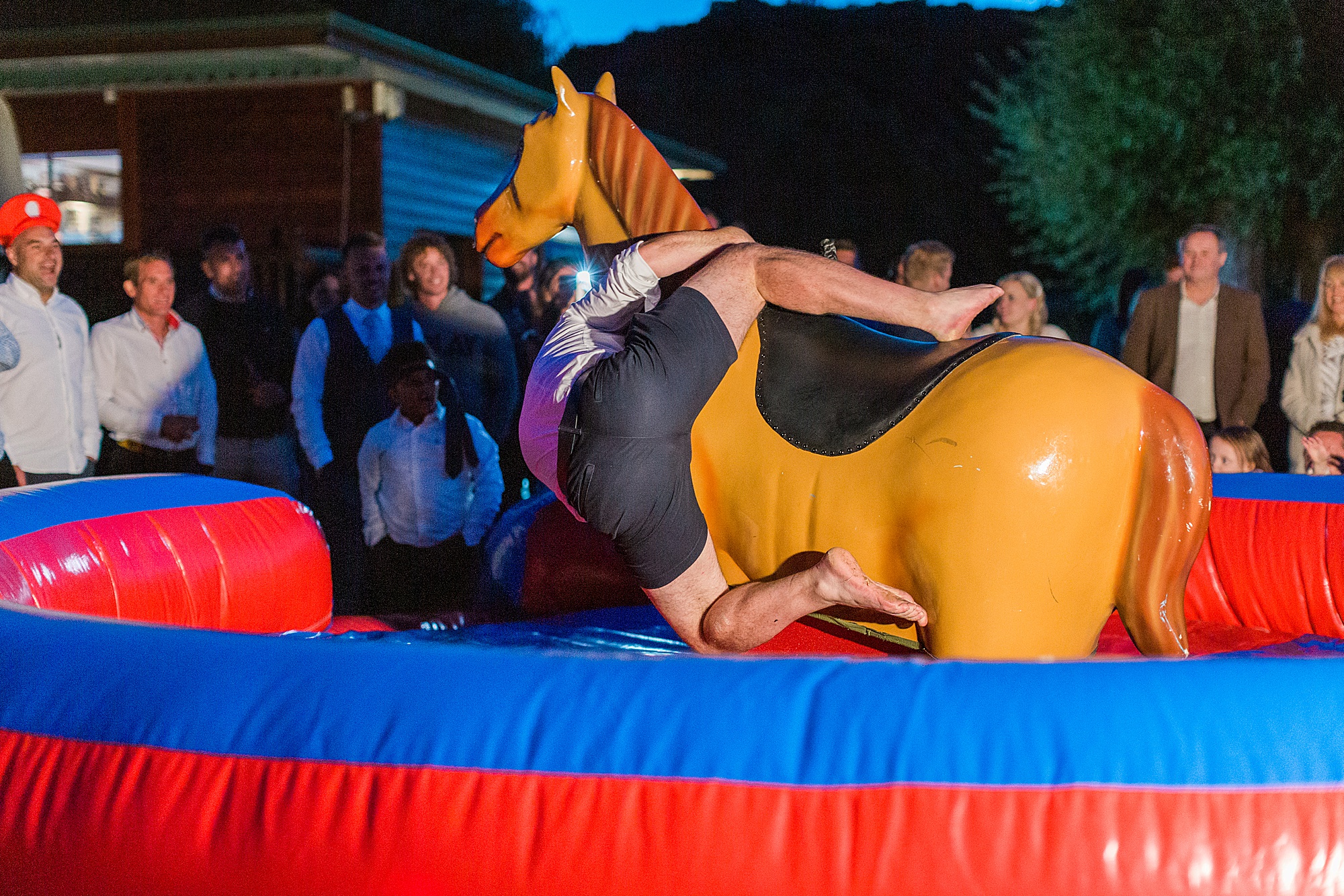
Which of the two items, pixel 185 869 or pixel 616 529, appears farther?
pixel 616 529

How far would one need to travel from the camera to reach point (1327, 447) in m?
4.36

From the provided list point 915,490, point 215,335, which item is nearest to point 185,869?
point 915,490

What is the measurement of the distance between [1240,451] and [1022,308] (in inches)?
43.3

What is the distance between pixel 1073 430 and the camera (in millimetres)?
1937

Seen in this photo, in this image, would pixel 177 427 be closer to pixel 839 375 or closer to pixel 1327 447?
pixel 839 375

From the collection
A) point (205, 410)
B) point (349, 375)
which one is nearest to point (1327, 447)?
point (349, 375)

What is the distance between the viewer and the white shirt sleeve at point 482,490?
416 centimetres

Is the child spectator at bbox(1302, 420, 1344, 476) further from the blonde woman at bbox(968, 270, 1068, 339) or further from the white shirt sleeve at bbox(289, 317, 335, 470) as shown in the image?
the white shirt sleeve at bbox(289, 317, 335, 470)

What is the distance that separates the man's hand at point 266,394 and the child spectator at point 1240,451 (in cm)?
385

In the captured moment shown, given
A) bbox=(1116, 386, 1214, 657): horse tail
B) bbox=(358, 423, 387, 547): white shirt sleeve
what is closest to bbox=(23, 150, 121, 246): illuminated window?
bbox=(358, 423, 387, 547): white shirt sleeve

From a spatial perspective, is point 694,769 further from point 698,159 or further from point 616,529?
point 698,159

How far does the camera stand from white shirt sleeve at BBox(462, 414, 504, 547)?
13.6ft

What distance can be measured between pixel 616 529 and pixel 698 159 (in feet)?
42.1

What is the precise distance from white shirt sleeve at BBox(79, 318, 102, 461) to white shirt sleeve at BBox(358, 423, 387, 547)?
3.71 feet
